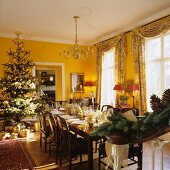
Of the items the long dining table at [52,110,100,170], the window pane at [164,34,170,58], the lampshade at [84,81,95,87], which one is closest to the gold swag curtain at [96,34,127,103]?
the window pane at [164,34,170,58]

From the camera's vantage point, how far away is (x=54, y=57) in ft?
26.3

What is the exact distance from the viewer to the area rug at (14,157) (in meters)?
3.54

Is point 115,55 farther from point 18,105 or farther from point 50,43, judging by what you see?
point 18,105

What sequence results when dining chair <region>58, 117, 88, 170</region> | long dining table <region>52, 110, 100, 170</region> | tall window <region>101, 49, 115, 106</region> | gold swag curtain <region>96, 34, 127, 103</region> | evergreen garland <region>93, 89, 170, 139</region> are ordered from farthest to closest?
tall window <region>101, 49, 115, 106</region>
gold swag curtain <region>96, 34, 127, 103</region>
dining chair <region>58, 117, 88, 170</region>
long dining table <region>52, 110, 100, 170</region>
evergreen garland <region>93, 89, 170, 139</region>

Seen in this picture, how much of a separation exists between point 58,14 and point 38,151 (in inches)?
141

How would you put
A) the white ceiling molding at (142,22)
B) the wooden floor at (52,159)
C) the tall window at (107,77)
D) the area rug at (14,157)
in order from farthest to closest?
the tall window at (107,77)
the white ceiling molding at (142,22)
the area rug at (14,157)
the wooden floor at (52,159)

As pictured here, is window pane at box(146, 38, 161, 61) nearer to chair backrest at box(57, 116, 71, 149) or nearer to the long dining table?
the long dining table

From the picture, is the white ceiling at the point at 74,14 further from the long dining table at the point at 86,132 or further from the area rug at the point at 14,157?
the area rug at the point at 14,157

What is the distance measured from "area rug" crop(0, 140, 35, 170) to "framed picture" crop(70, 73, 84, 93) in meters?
3.86

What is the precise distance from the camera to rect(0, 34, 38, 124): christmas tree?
19.2 ft

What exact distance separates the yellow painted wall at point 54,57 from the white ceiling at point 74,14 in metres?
0.37

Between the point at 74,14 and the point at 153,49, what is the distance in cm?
250

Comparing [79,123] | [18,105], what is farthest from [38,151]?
[18,105]

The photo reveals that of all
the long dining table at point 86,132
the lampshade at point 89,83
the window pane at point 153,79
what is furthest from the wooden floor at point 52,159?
the lampshade at point 89,83
